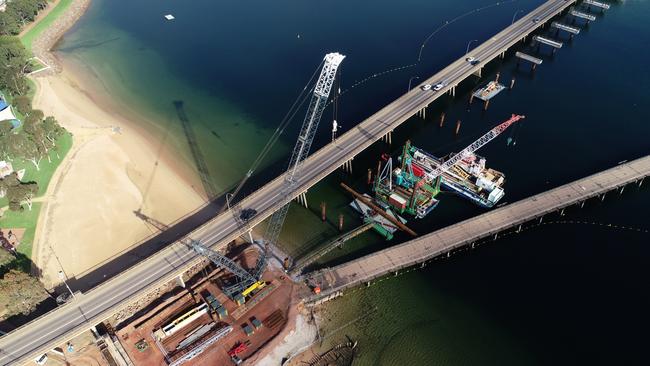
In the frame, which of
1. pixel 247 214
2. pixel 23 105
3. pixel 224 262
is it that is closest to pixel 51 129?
pixel 23 105

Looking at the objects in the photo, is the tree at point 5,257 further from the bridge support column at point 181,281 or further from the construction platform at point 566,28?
the construction platform at point 566,28

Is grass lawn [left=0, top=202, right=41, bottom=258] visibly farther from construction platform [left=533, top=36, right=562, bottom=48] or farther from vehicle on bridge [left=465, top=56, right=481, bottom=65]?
construction platform [left=533, top=36, right=562, bottom=48]

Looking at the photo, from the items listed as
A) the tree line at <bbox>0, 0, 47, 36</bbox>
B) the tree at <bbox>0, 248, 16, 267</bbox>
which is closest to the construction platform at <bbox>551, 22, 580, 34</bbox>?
the tree at <bbox>0, 248, 16, 267</bbox>

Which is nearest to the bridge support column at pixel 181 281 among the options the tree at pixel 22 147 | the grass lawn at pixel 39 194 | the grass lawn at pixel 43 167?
the grass lawn at pixel 39 194

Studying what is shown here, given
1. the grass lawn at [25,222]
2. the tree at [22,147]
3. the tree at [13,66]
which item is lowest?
the grass lawn at [25,222]

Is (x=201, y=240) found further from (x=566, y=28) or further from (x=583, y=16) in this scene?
(x=583, y=16)

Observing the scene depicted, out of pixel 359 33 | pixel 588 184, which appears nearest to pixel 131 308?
pixel 588 184
